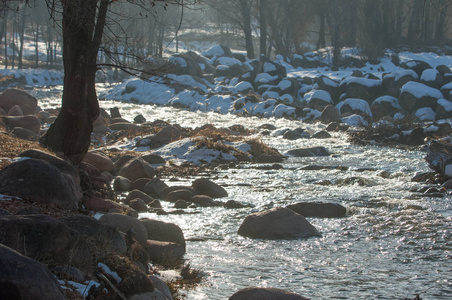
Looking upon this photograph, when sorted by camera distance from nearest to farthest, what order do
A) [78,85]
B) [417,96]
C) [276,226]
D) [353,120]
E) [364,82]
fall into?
[276,226] → [78,85] → [353,120] → [417,96] → [364,82]

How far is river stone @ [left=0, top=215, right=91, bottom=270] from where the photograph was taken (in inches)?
153

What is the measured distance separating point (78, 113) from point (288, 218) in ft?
12.5

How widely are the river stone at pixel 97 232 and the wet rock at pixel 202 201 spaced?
429cm

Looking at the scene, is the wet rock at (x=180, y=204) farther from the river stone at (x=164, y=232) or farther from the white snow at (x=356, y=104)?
the white snow at (x=356, y=104)

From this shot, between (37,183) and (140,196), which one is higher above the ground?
(37,183)

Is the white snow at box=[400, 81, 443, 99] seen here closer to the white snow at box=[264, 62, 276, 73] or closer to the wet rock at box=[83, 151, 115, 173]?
the white snow at box=[264, 62, 276, 73]

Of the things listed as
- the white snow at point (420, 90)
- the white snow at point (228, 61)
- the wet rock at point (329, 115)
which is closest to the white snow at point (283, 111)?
the wet rock at point (329, 115)

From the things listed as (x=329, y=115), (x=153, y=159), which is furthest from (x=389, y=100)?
(x=153, y=159)

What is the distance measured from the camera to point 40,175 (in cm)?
623

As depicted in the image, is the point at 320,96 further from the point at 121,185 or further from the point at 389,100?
the point at 121,185

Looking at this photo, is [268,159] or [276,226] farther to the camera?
[268,159]

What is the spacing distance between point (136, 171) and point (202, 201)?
2612 millimetres

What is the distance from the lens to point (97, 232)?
16.1 feet

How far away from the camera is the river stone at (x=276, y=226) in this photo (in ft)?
24.0
